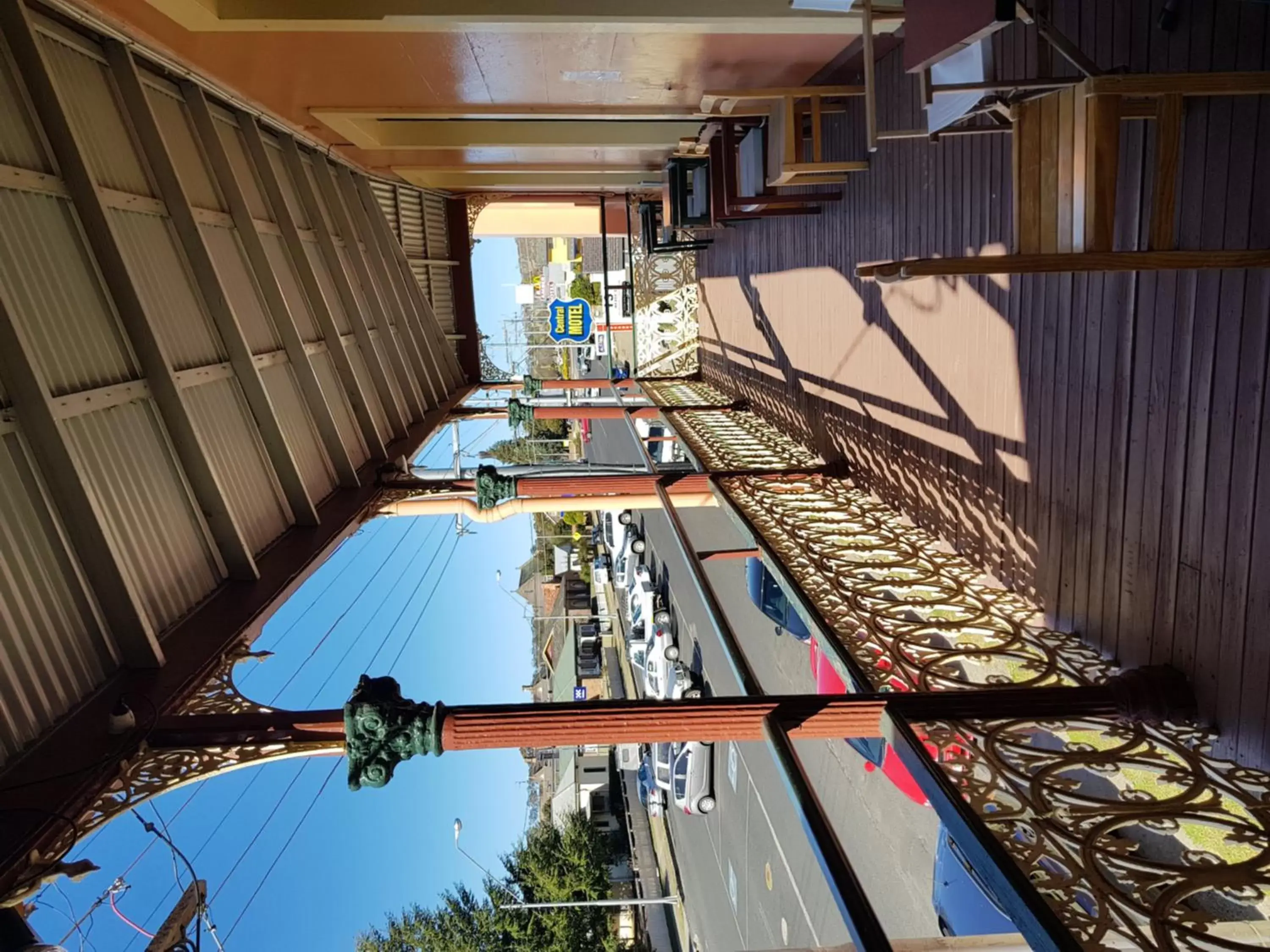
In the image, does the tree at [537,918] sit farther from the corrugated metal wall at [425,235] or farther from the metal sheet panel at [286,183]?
the metal sheet panel at [286,183]

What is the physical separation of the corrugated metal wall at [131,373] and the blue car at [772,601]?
4907 mm

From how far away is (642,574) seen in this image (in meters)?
19.6

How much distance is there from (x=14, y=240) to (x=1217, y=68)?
5146 mm

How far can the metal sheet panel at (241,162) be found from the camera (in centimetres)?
659

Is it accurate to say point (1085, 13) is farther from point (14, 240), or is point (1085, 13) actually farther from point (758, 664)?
point (758, 664)

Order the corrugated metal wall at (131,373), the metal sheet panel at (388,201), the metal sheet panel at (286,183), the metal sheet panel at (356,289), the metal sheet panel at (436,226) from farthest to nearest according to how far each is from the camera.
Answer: the metal sheet panel at (436,226) → the metal sheet panel at (388,201) → the metal sheet panel at (356,289) → the metal sheet panel at (286,183) → the corrugated metal wall at (131,373)

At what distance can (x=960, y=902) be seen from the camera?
5.18 m

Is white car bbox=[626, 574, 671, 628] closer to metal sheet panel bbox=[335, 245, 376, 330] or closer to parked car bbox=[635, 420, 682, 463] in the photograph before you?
parked car bbox=[635, 420, 682, 463]

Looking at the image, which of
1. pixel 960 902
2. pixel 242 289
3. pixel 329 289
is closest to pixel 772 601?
pixel 960 902

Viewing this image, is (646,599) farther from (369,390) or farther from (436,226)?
(369,390)

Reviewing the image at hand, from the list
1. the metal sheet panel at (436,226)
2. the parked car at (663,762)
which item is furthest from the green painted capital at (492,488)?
the parked car at (663,762)

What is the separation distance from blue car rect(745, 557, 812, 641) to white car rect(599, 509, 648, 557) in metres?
6.12

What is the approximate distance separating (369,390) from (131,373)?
376 centimetres

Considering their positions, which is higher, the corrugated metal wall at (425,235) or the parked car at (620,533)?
the corrugated metal wall at (425,235)
